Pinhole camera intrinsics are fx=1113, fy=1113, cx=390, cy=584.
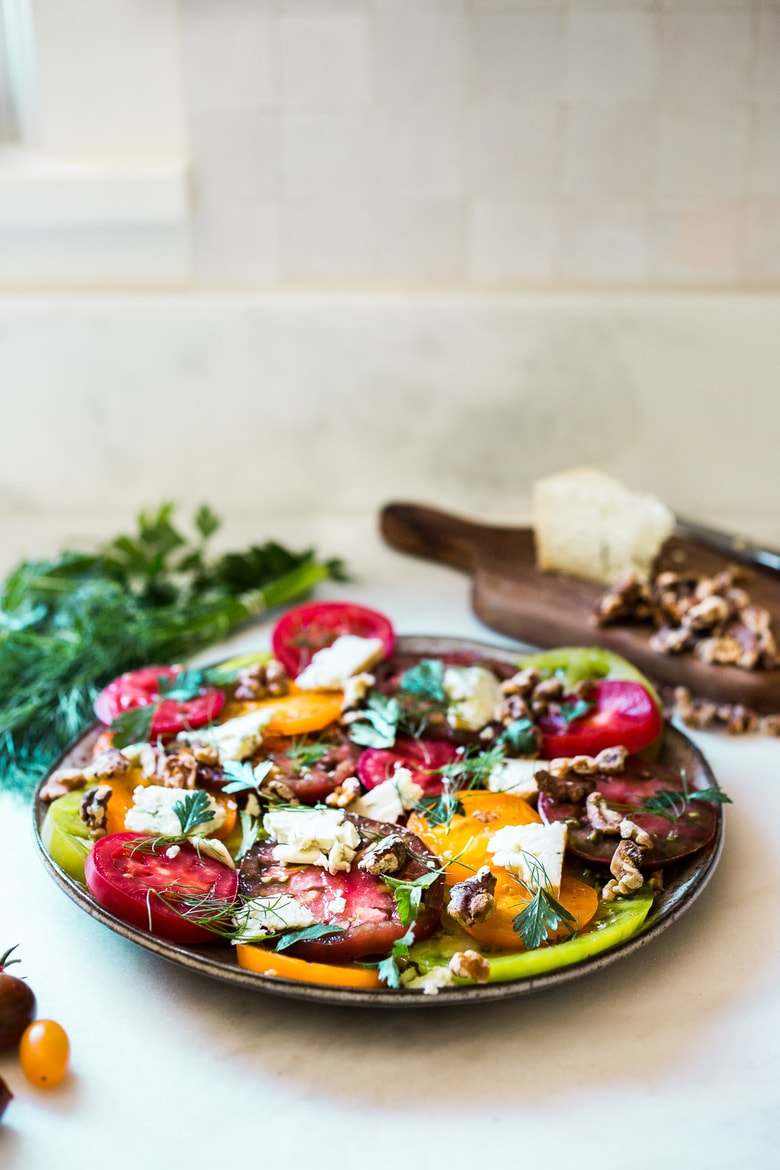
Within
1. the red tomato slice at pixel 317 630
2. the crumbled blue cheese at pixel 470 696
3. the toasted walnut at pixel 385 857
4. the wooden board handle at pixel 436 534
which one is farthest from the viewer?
the wooden board handle at pixel 436 534

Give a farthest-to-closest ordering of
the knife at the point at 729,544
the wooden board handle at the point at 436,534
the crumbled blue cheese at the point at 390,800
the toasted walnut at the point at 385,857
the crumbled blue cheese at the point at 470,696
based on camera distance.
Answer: the wooden board handle at the point at 436,534, the knife at the point at 729,544, the crumbled blue cheese at the point at 470,696, the crumbled blue cheese at the point at 390,800, the toasted walnut at the point at 385,857

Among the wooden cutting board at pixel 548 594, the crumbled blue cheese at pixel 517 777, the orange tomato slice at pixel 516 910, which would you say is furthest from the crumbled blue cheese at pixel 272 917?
the wooden cutting board at pixel 548 594

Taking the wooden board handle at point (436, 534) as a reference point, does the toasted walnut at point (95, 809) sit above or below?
above

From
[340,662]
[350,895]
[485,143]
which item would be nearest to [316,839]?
[350,895]

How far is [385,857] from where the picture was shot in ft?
2.39

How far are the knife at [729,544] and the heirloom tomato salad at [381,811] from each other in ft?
1.10

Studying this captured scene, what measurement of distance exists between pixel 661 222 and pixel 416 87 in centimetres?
35

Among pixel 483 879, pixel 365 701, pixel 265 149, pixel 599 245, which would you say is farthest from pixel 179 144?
pixel 483 879

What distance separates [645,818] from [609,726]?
12 centimetres

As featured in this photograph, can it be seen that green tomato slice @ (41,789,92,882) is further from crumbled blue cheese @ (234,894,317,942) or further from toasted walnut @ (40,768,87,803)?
crumbled blue cheese @ (234,894,317,942)

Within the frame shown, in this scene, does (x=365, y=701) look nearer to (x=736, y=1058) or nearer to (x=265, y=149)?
(x=736, y=1058)

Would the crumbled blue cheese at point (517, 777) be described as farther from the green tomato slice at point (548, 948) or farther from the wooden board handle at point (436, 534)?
the wooden board handle at point (436, 534)

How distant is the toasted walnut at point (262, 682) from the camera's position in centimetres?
100

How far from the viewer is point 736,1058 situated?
68 cm
